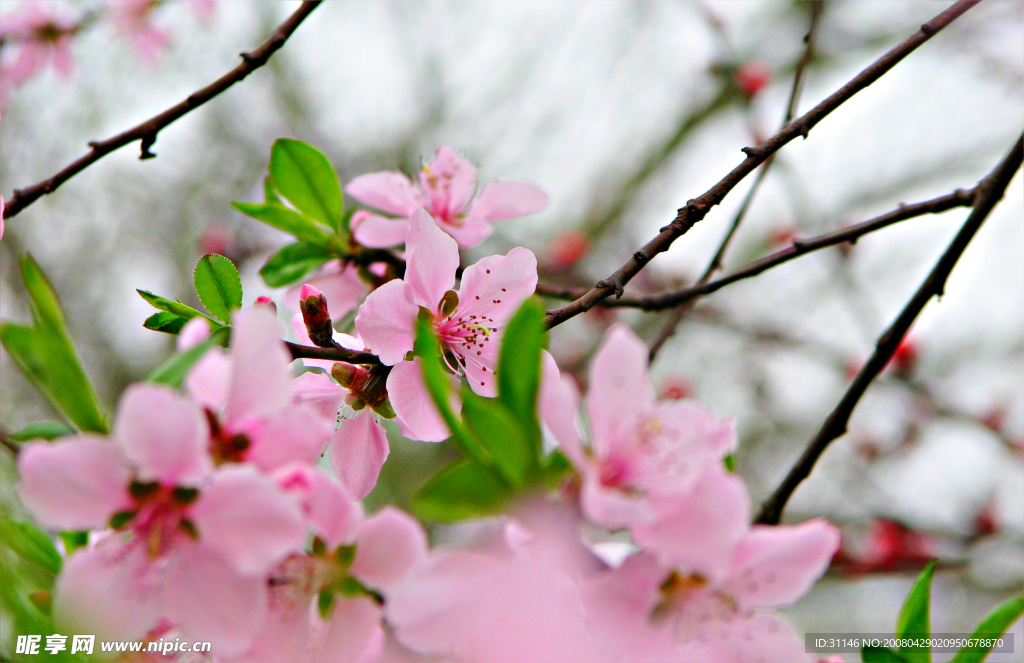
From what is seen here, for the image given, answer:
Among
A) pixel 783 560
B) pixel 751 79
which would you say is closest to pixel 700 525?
pixel 783 560

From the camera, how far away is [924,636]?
77 centimetres

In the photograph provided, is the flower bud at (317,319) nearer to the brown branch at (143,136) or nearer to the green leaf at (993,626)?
the brown branch at (143,136)

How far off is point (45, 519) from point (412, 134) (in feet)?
13.3

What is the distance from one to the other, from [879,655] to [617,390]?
0.43 m

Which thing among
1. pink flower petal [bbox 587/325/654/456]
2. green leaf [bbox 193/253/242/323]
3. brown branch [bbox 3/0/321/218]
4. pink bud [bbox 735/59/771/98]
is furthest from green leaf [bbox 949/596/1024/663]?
pink bud [bbox 735/59/771/98]

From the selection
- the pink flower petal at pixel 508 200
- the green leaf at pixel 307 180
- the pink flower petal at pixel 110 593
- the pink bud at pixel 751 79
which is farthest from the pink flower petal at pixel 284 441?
the pink bud at pixel 751 79

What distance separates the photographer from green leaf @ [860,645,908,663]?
2.26 ft

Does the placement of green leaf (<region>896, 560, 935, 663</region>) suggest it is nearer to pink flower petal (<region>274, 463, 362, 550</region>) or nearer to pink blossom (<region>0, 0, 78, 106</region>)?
pink flower petal (<region>274, 463, 362, 550</region>)

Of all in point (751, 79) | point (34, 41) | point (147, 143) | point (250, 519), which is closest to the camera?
point (250, 519)

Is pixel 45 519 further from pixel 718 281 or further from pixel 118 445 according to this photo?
pixel 718 281

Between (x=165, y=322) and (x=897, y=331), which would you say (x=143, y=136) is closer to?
(x=165, y=322)

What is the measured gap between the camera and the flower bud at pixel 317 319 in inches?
30.7

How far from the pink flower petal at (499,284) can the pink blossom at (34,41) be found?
71.7 inches

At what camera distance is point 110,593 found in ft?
1.62
